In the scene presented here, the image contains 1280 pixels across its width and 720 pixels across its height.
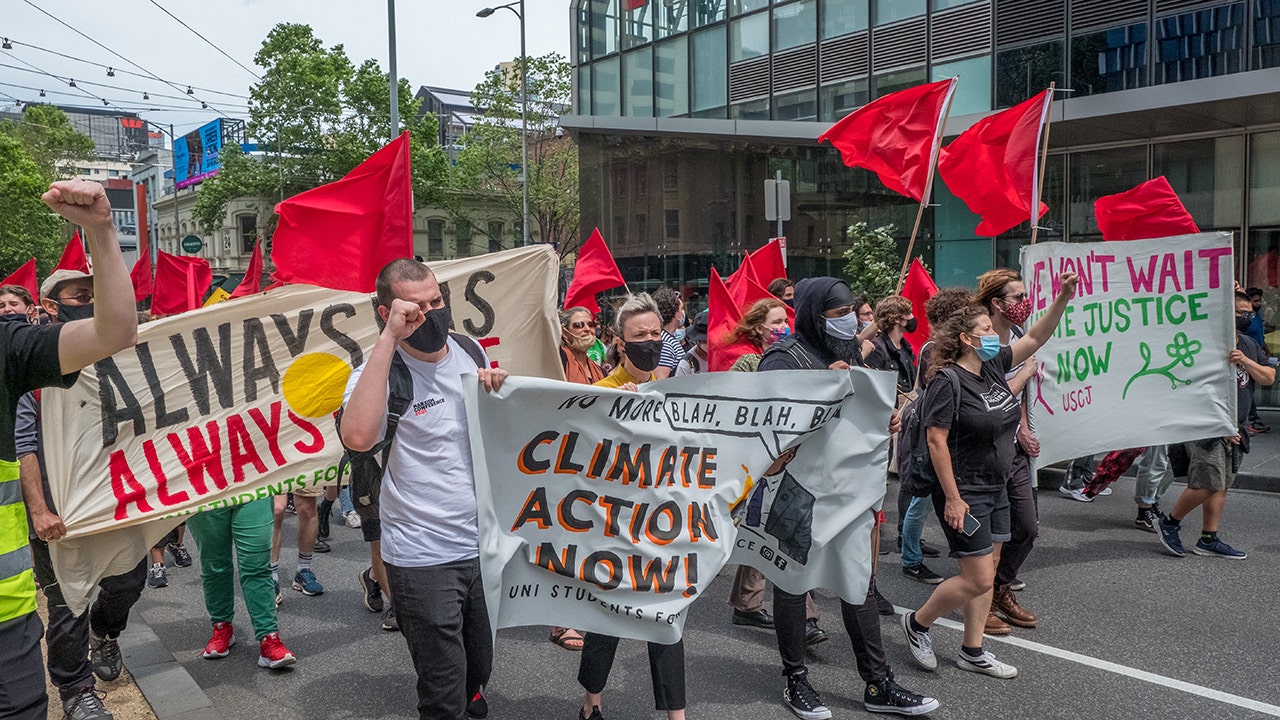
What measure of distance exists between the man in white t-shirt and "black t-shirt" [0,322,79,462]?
0.95 meters

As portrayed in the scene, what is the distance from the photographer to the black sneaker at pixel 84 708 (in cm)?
431

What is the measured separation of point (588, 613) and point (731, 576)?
10.1 feet

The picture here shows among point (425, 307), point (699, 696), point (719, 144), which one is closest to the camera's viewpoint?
point (425, 307)

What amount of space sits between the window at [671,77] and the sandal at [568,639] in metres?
19.0

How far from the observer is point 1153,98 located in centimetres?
1289

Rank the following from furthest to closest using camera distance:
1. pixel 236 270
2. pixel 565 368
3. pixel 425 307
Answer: pixel 236 270 < pixel 565 368 < pixel 425 307

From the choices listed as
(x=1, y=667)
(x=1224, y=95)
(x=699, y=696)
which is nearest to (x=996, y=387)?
(x=699, y=696)

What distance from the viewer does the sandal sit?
5.38 m

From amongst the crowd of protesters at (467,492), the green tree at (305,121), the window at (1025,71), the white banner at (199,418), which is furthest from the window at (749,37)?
the green tree at (305,121)

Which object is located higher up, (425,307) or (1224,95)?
(1224,95)

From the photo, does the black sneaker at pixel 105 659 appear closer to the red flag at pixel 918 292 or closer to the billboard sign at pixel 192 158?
the red flag at pixel 918 292

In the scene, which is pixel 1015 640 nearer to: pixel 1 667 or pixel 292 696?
pixel 292 696

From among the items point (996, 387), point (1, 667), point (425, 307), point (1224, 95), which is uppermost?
point (1224, 95)

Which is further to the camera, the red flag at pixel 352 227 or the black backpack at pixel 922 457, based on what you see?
the red flag at pixel 352 227
